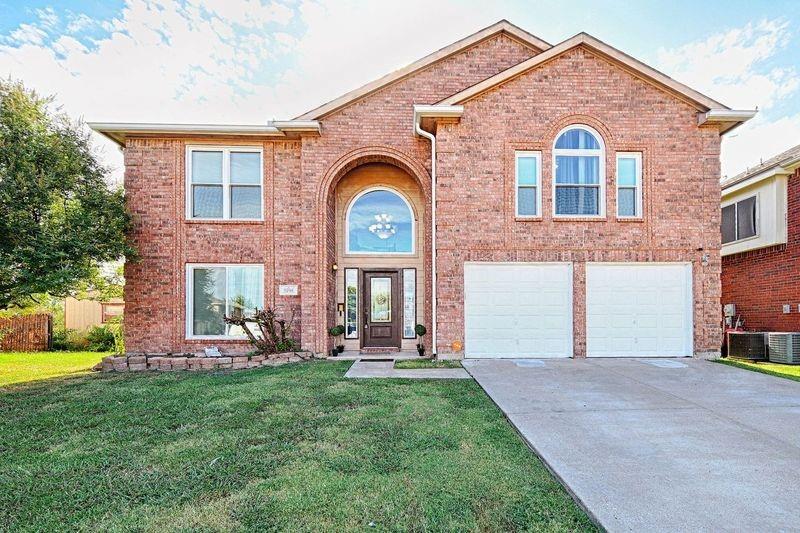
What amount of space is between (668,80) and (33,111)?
43.3ft

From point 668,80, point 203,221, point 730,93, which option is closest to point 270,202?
point 203,221

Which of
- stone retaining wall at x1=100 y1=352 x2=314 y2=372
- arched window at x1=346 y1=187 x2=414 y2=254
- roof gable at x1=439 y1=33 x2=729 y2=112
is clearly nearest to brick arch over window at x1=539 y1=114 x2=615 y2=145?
roof gable at x1=439 y1=33 x2=729 y2=112

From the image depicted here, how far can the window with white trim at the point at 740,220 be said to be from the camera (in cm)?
1152

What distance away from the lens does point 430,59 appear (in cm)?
966

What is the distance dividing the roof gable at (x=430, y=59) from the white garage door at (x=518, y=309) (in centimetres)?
482

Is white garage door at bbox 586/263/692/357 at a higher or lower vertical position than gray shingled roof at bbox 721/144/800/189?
lower

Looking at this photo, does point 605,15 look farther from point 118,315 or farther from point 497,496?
point 118,315

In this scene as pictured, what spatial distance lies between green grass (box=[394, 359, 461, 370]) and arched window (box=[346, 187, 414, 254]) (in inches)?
127

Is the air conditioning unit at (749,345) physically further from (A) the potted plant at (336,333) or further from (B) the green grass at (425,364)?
(A) the potted plant at (336,333)

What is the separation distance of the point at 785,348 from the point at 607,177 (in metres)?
6.01

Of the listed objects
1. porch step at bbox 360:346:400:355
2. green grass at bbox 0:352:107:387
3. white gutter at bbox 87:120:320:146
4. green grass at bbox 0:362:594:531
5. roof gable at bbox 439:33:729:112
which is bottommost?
green grass at bbox 0:352:107:387

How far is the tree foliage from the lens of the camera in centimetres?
722

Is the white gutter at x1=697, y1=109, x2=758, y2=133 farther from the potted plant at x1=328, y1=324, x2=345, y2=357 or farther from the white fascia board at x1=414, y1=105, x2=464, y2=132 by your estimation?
the potted plant at x1=328, y1=324, x2=345, y2=357

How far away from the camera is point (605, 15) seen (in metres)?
9.95
